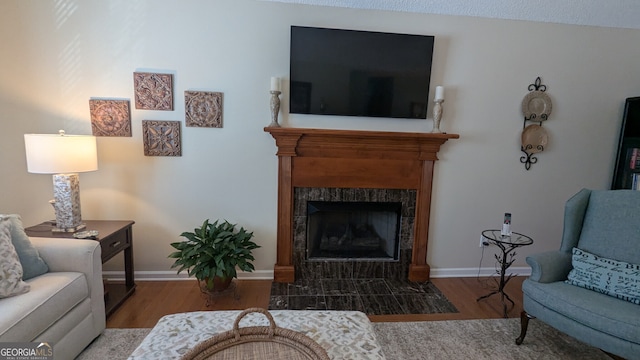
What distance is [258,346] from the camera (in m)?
1.20

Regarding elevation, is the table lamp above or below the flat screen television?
below

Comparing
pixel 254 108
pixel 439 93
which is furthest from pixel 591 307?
pixel 254 108

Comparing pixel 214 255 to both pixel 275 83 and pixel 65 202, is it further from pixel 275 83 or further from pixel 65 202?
pixel 275 83

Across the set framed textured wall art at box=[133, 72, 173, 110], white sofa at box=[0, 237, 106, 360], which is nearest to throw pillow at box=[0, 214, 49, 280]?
white sofa at box=[0, 237, 106, 360]

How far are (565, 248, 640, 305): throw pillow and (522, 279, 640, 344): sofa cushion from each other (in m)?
0.04

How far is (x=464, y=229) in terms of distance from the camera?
293 centimetres

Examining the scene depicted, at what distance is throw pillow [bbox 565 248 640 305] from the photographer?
5.64 feet

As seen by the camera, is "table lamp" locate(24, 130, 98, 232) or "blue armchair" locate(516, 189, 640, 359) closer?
"blue armchair" locate(516, 189, 640, 359)

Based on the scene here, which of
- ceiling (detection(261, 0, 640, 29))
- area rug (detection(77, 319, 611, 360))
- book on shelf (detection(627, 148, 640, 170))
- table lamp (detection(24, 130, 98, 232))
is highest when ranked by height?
ceiling (detection(261, 0, 640, 29))

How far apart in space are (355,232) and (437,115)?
1.34 m

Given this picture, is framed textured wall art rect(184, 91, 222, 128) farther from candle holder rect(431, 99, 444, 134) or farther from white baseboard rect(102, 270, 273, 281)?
candle holder rect(431, 99, 444, 134)

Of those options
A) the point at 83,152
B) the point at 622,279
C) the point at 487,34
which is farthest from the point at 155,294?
the point at 487,34

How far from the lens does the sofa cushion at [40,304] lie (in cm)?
133

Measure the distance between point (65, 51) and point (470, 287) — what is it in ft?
13.5
